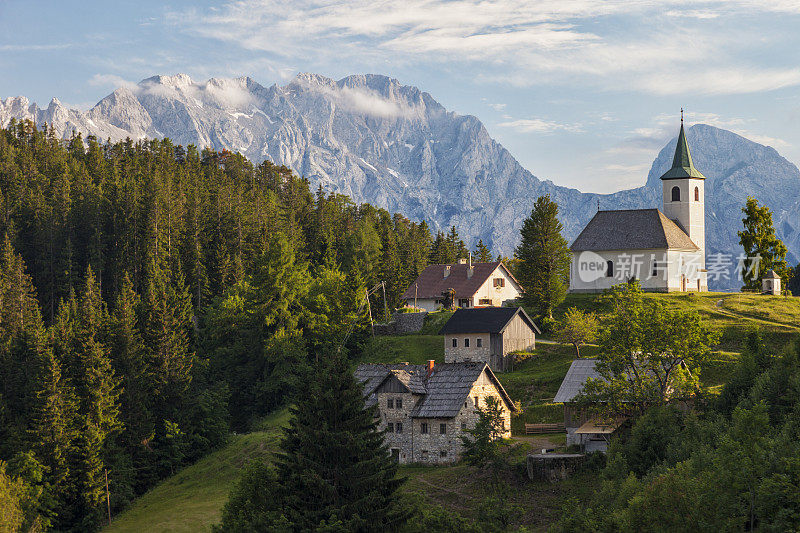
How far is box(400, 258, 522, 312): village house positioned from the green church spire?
70.3 ft

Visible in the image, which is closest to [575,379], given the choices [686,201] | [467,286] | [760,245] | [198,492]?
[198,492]

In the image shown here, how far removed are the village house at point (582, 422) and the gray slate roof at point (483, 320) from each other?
1717 centimetres

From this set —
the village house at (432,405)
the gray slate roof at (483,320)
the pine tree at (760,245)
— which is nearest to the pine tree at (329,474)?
the village house at (432,405)

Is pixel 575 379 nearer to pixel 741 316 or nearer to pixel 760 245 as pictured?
pixel 741 316

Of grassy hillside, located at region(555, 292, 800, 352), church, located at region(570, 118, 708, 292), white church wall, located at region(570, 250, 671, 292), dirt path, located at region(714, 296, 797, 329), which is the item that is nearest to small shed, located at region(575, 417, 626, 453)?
grassy hillside, located at region(555, 292, 800, 352)

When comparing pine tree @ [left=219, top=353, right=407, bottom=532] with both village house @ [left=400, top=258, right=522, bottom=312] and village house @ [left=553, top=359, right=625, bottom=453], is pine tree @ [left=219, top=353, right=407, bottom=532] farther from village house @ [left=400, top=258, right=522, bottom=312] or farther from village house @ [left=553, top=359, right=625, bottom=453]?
village house @ [left=400, top=258, right=522, bottom=312]

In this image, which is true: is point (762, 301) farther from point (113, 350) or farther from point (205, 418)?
point (113, 350)

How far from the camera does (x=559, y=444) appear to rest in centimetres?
5269

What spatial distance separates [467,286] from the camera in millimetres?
91438

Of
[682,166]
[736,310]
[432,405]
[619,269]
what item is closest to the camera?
[432,405]

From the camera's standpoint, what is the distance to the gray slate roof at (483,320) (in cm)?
7256

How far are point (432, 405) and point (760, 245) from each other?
4720 centimetres

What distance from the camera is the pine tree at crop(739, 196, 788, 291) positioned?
286 ft

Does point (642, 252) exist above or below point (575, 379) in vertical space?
above
